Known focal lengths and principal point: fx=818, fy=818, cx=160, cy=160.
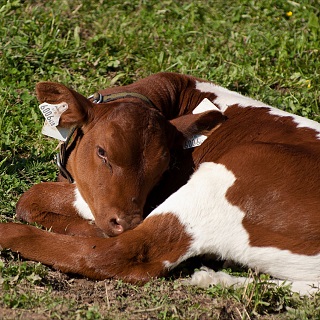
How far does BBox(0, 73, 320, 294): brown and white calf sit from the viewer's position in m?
5.37

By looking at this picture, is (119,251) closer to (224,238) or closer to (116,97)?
(224,238)

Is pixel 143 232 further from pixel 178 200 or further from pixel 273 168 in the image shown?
pixel 273 168

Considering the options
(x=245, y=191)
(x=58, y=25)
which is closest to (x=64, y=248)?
(x=245, y=191)

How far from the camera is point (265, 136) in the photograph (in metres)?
6.07

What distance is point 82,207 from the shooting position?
6.18 m

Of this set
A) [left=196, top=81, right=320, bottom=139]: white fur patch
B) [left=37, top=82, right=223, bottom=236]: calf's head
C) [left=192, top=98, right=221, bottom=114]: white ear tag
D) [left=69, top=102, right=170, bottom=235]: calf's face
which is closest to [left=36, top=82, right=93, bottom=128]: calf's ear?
[left=37, top=82, right=223, bottom=236]: calf's head

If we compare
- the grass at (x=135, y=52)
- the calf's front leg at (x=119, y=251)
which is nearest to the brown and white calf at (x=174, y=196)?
the calf's front leg at (x=119, y=251)

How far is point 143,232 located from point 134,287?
0.37 m

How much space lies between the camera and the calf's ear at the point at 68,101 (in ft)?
19.7

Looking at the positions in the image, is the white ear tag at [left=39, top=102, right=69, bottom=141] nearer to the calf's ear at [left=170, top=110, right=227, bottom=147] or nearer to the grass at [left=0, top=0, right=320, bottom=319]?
the grass at [left=0, top=0, right=320, bottom=319]

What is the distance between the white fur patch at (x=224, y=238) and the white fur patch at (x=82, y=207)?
0.81 metres

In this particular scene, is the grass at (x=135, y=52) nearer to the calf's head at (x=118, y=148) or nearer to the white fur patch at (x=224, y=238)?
the calf's head at (x=118, y=148)

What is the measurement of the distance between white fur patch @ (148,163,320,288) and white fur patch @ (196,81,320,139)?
3.42ft

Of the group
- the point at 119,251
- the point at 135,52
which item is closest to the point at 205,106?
the point at 119,251
